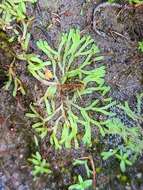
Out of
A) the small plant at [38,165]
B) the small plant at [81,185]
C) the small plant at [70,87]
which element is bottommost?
the small plant at [81,185]

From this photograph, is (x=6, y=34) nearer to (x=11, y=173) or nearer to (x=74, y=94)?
(x=74, y=94)

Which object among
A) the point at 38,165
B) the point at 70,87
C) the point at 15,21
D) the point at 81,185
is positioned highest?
the point at 15,21

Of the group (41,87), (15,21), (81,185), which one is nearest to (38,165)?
(81,185)

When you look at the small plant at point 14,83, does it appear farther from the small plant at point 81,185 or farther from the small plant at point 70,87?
the small plant at point 81,185

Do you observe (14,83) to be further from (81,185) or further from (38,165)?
(81,185)

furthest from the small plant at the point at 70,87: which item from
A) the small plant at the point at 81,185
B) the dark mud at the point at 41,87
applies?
the small plant at the point at 81,185
